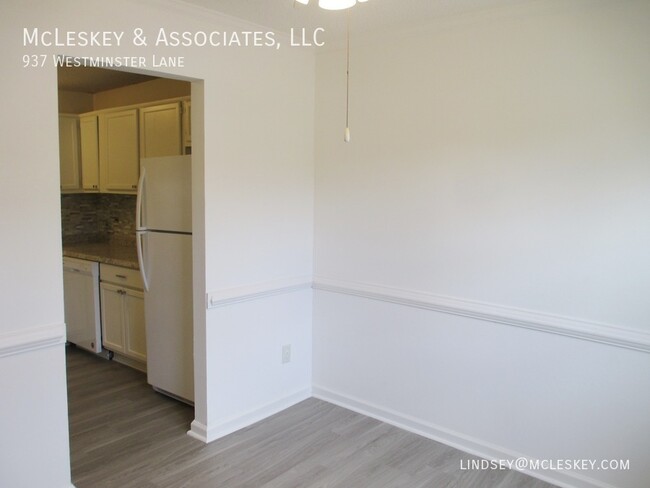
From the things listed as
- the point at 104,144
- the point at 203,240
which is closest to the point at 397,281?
the point at 203,240

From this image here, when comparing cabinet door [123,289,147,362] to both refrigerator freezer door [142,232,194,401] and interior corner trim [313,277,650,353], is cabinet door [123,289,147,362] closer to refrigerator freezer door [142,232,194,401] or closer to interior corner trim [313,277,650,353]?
refrigerator freezer door [142,232,194,401]

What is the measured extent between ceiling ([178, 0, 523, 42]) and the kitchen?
967 millimetres

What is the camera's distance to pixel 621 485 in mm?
2506

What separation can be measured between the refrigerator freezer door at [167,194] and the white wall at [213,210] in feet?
1.02

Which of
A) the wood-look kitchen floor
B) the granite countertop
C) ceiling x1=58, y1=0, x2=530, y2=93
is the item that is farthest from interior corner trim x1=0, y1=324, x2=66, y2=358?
ceiling x1=58, y1=0, x2=530, y2=93

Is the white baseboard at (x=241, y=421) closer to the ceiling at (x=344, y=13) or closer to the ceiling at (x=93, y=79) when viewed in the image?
the ceiling at (x=344, y=13)

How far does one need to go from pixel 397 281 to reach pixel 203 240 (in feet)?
4.02

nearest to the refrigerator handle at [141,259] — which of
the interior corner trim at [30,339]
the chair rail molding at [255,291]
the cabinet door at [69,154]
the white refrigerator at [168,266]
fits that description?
the white refrigerator at [168,266]

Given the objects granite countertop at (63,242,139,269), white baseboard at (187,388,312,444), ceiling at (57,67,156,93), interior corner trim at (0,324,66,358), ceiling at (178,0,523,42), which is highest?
ceiling at (57,67,156,93)

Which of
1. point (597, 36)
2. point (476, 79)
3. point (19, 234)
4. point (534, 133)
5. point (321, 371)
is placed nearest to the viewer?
point (19, 234)

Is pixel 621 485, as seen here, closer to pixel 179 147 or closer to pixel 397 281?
pixel 397 281

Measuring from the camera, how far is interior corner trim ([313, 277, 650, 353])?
245 centimetres

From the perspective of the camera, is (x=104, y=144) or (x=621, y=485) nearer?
(x=621, y=485)

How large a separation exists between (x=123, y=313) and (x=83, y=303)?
606mm
